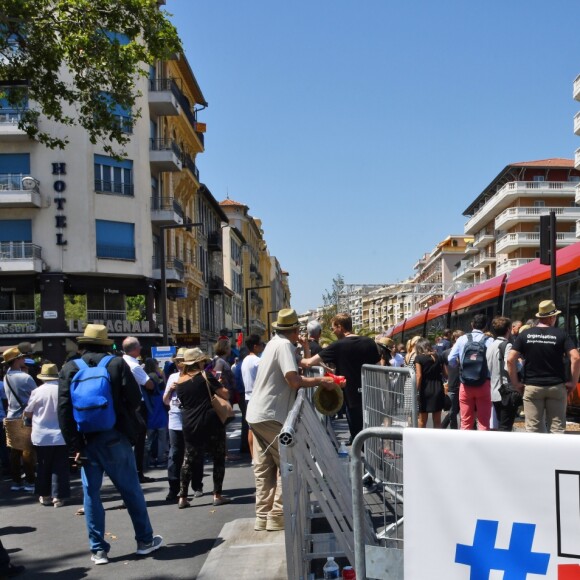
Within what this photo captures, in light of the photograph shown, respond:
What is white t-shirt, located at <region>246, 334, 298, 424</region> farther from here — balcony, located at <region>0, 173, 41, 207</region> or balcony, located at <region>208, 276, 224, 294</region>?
balcony, located at <region>208, 276, 224, 294</region>

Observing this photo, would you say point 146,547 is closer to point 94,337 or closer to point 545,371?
point 94,337

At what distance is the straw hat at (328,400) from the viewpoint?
6.84 meters

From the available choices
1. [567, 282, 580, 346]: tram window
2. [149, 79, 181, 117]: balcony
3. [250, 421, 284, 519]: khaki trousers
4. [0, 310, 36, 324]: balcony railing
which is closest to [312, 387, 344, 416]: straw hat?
[250, 421, 284, 519]: khaki trousers

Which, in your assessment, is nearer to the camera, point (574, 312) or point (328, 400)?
point (328, 400)

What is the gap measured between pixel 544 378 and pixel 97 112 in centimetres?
1167

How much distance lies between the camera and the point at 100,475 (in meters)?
6.34

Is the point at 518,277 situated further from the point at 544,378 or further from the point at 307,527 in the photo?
the point at 307,527

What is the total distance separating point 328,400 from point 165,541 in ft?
6.09

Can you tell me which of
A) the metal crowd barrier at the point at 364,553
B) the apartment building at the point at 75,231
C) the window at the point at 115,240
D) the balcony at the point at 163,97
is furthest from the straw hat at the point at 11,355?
the balcony at the point at 163,97

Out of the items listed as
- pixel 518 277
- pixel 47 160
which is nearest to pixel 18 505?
pixel 518 277

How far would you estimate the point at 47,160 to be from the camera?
35.3 metres

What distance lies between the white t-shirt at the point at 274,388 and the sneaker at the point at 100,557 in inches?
60.4

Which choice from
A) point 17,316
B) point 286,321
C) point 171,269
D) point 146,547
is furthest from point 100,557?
point 171,269

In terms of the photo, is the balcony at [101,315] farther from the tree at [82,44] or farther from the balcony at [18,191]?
the tree at [82,44]
